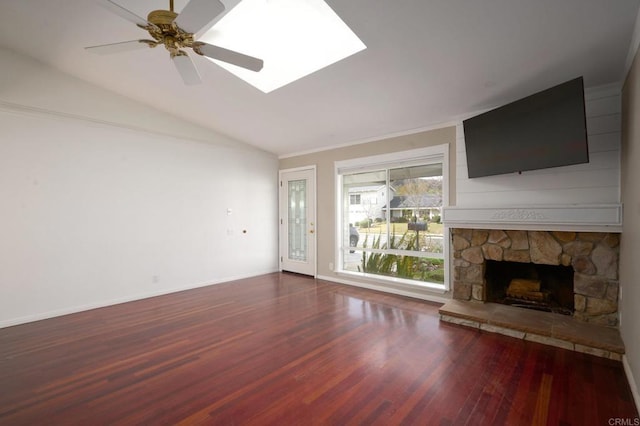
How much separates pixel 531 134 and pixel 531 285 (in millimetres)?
1783

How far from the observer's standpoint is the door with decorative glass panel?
568 centimetres

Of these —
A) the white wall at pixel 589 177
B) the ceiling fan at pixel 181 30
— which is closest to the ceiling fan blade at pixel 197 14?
the ceiling fan at pixel 181 30

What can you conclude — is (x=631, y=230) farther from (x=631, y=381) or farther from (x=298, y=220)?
(x=298, y=220)

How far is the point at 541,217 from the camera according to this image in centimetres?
291

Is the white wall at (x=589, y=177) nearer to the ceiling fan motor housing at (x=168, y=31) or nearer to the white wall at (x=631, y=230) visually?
the white wall at (x=631, y=230)

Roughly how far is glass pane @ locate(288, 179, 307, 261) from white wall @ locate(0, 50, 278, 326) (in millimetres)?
1095

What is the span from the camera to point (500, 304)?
343 centimetres

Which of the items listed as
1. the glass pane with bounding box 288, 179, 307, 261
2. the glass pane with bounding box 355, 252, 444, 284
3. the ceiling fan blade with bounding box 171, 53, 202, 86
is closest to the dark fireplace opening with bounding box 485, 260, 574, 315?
the glass pane with bounding box 355, 252, 444, 284

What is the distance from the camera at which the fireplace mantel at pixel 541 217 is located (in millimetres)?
2586

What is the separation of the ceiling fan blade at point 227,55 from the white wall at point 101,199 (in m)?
2.63

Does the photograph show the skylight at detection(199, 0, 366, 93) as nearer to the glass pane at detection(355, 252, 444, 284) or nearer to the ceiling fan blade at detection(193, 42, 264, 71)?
the ceiling fan blade at detection(193, 42, 264, 71)

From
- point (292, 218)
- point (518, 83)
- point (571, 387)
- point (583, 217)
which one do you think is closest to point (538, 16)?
point (518, 83)

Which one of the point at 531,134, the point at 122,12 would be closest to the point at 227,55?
the point at 122,12

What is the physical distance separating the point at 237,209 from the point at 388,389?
4315 millimetres
